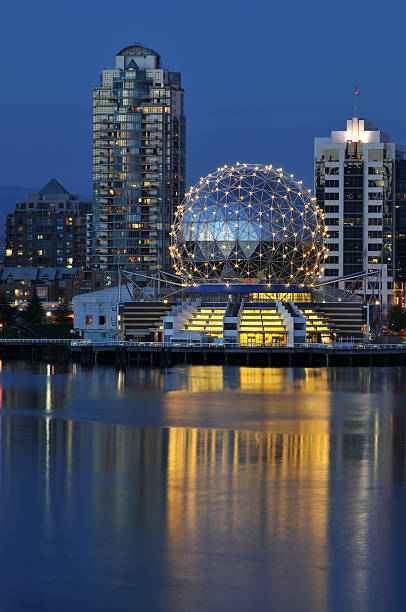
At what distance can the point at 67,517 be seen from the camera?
31.9 meters

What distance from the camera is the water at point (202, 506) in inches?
1017

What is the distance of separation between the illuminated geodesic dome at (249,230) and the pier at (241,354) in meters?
17.2

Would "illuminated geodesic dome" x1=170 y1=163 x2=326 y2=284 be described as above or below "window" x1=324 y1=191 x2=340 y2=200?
below

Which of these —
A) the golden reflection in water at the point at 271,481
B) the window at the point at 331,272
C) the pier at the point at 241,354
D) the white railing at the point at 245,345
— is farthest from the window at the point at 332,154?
the golden reflection in water at the point at 271,481

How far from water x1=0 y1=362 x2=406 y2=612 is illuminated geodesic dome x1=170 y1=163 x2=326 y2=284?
175 feet

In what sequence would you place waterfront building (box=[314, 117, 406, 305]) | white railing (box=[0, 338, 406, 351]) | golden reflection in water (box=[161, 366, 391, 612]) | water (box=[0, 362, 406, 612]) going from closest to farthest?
1. water (box=[0, 362, 406, 612])
2. golden reflection in water (box=[161, 366, 391, 612])
3. white railing (box=[0, 338, 406, 351])
4. waterfront building (box=[314, 117, 406, 305])

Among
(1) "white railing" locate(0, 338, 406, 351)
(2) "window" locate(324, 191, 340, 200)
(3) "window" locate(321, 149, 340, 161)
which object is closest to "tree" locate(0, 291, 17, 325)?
(1) "white railing" locate(0, 338, 406, 351)

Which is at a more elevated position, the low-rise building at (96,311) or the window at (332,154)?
the window at (332,154)

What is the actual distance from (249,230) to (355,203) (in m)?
56.9

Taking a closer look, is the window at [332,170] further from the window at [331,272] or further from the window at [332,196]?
the window at [331,272]

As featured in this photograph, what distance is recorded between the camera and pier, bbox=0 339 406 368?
3716 inches

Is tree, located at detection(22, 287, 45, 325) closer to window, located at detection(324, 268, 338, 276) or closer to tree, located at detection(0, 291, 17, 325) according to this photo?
tree, located at detection(0, 291, 17, 325)

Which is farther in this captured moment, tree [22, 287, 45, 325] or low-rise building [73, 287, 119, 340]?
tree [22, 287, 45, 325]

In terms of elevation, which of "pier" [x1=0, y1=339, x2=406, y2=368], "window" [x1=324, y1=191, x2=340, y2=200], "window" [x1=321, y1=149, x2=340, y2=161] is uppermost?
"window" [x1=321, y1=149, x2=340, y2=161]
